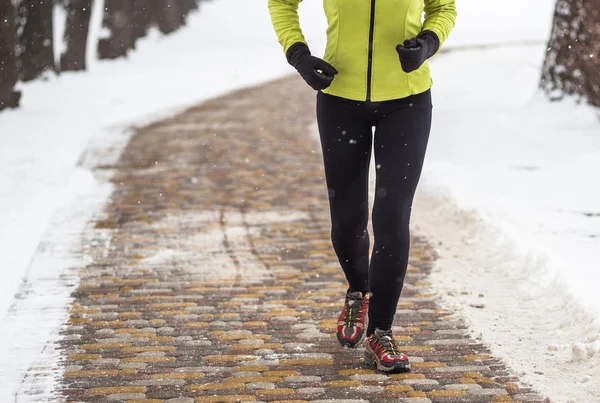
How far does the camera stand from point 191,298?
525cm

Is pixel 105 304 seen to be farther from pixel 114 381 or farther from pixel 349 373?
pixel 349 373

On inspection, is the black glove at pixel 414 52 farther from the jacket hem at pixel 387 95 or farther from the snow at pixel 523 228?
the snow at pixel 523 228

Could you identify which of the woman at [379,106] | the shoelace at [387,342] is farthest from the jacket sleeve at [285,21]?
the shoelace at [387,342]

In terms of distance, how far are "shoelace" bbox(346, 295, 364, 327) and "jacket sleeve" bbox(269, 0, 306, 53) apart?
A: 3.89ft

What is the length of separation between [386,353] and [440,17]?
4.73 feet

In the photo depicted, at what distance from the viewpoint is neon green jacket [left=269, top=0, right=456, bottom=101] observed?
3842mm

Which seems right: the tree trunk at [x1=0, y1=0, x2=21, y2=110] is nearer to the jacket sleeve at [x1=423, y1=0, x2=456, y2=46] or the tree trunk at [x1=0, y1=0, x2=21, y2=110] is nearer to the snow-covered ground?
the snow-covered ground

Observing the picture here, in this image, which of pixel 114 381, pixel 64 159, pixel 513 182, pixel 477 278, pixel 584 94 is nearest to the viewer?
pixel 114 381

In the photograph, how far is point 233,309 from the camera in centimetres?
506

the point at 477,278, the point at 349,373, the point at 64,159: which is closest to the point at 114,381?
the point at 349,373

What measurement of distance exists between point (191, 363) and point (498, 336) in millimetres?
1506

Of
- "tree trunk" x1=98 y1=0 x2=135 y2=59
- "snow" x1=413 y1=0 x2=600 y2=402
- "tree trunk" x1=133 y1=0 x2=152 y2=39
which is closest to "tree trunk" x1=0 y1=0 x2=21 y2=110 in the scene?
"snow" x1=413 y1=0 x2=600 y2=402

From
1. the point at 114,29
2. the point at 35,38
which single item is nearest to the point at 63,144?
the point at 35,38

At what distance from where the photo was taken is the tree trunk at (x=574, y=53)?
1026cm
